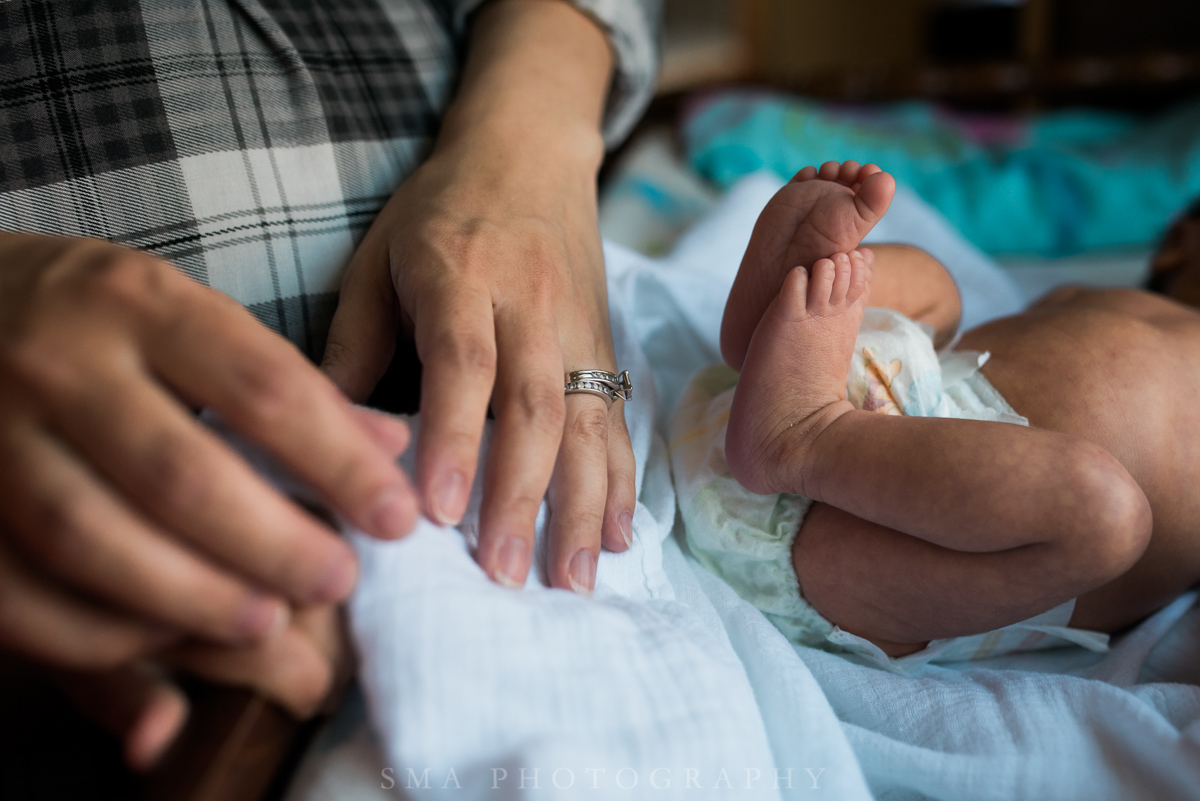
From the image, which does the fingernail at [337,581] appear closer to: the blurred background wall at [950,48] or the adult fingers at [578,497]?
the adult fingers at [578,497]

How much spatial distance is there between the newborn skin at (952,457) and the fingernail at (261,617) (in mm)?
384

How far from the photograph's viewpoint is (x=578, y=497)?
0.53 meters

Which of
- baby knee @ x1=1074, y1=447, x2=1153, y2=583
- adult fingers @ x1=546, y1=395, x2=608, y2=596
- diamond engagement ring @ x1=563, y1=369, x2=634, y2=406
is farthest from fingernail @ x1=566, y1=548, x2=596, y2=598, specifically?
baby knee @ x1=1074, y1=447, x2=1153, y2=583

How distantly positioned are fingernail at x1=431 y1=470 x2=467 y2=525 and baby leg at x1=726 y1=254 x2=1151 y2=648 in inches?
10.4

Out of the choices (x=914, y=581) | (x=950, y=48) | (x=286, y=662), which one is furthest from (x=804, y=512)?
(x=950, y=48)

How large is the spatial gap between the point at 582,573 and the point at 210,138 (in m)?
0.46

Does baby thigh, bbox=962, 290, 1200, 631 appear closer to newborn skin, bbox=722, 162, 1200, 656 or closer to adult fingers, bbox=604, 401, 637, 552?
newborn skin, bbox=722, 162, 1200, 656

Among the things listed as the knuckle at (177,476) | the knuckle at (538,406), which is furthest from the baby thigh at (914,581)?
the knuckle at (177,476)

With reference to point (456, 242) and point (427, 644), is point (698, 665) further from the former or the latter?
point (456, 242)

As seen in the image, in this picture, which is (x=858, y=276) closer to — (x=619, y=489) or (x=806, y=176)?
(x=806, y=176)

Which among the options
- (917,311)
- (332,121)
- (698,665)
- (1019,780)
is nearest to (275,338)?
(698,665)

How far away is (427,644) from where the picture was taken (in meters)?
0.39

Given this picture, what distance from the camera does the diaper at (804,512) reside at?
25.6 inches

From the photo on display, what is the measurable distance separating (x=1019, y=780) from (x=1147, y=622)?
1.00 feet
